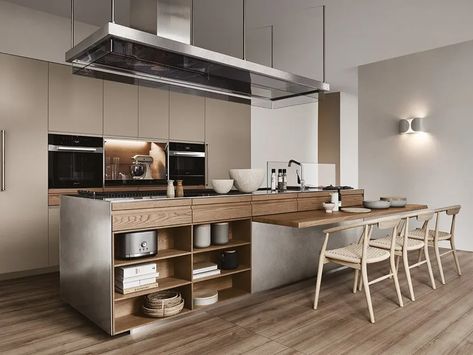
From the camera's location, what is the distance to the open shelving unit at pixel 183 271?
2.53m

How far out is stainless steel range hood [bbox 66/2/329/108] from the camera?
2.31 m

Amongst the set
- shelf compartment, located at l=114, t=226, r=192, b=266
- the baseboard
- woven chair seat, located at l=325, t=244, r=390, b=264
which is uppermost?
shelf compartment, located at l=114, t=226, r=192, b=266

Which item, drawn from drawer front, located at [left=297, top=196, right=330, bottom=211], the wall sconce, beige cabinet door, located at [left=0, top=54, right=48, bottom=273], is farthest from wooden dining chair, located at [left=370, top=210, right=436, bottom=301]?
beige cabinet door, located at [left=0, top=54, right=48, bottom=273]

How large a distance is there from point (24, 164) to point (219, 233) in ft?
7.47

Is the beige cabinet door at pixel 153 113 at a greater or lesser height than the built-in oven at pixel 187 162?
greater

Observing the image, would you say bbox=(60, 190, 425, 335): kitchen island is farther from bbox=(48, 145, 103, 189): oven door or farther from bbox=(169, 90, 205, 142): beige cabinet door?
bbox=(169, 90, 205, 142): beige cabinet door

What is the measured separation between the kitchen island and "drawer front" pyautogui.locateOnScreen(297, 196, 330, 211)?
19 centimetres

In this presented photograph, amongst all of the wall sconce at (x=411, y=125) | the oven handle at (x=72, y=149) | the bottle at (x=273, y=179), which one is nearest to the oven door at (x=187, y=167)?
the oven handle at (x=72, y=149)

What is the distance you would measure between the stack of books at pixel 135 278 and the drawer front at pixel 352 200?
2.28 m

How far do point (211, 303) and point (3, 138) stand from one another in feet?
8.68

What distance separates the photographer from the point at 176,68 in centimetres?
283

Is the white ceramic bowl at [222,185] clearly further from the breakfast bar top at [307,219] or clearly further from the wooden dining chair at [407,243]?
the wooden dining chair at [407,243]

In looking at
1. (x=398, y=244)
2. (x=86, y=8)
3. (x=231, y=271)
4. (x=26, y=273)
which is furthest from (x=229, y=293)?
(x=86, y=8)

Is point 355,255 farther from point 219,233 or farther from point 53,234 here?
point 53,234
